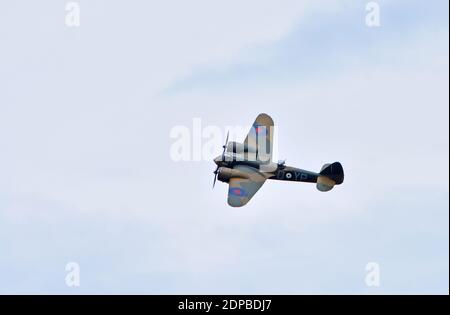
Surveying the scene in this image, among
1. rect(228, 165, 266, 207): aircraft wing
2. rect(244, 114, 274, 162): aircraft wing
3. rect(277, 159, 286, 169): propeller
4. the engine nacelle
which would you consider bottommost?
rect(228, 165, 266, 207): aircraft wing

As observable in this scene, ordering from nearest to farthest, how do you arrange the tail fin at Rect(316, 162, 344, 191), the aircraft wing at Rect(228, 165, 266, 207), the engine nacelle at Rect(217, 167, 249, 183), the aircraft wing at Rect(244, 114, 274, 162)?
the aircraft wing at Rect(228, 165, 266, 207) → the engine nacelle at Rect(217, 167, 249, 183) → the tail fin at Rect(316, 162, 344, 191) → the aircraft wing at Rect(244, 114, 274, 162)

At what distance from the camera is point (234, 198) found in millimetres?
110375

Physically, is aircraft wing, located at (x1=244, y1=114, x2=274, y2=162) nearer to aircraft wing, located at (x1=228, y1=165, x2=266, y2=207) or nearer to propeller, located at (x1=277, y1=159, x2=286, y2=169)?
propeller, located at (x1=277, y1=159, x2=286, y2=169)

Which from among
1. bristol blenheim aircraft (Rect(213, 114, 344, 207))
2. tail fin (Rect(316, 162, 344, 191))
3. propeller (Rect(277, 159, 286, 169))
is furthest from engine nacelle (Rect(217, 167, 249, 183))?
tail fin (Rect(316, 162, 344, 191))

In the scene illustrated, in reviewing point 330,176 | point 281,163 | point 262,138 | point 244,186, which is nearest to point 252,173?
point 244,186

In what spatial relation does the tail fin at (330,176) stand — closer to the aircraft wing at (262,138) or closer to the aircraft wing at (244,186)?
the aircraft wing at (244,186)

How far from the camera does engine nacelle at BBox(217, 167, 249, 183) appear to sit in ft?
371

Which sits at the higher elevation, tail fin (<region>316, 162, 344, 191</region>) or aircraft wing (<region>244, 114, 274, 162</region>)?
aircraft wing (<region>244, 114, 274, 162</region>)

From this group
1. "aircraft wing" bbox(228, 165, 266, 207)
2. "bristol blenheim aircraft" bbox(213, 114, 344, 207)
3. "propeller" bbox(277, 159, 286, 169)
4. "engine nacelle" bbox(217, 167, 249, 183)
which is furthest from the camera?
"propeller" bbox(277, 159, 286, 169)
